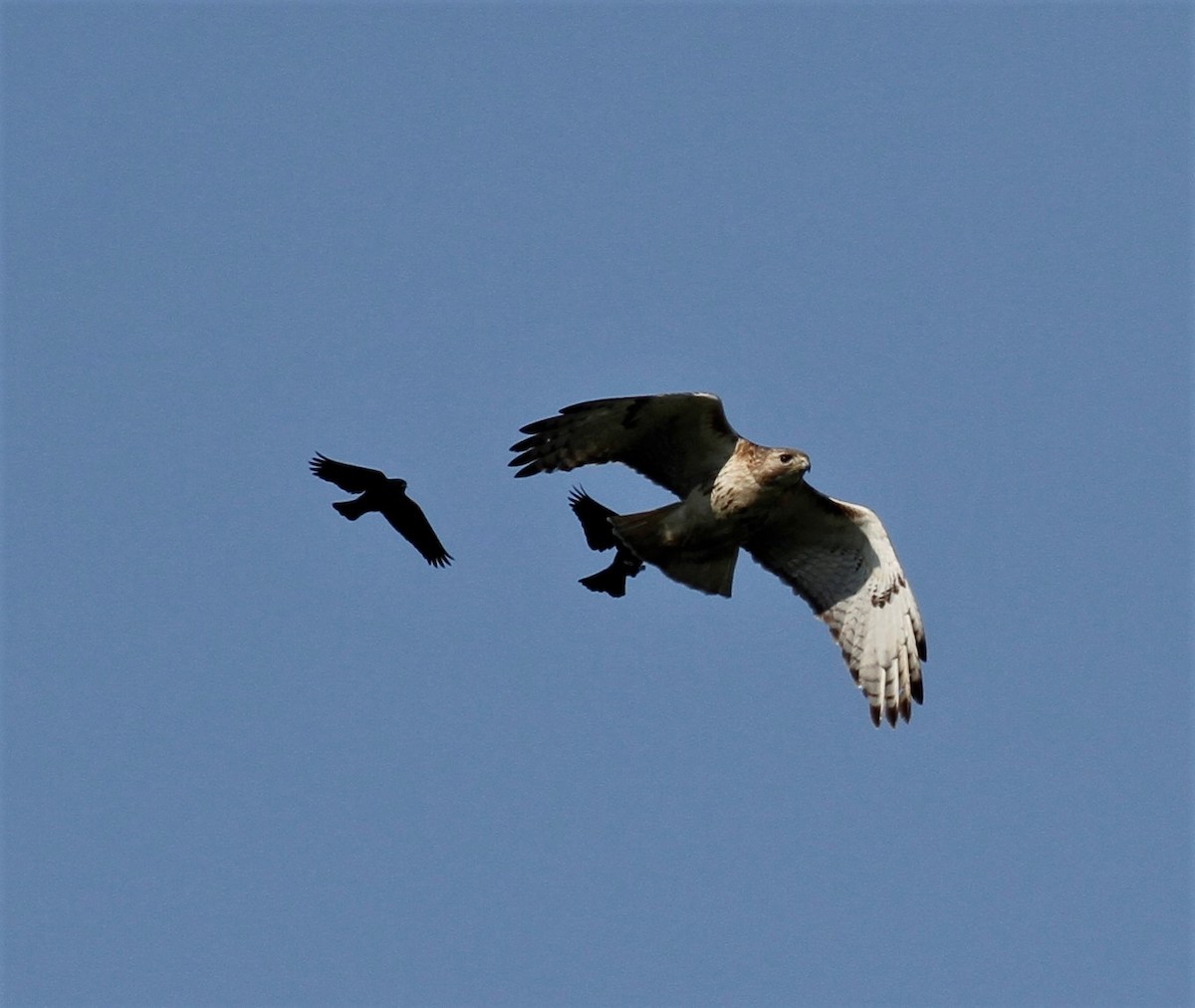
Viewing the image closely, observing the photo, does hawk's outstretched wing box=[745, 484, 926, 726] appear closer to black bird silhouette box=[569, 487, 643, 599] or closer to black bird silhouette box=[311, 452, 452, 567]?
black bird silhouette box=[569, 487, 643, 599]

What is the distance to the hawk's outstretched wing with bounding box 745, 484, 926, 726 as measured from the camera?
17203 millimetres

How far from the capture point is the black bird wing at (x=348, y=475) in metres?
18.1

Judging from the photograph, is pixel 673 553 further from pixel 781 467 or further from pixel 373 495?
pixel 373 495

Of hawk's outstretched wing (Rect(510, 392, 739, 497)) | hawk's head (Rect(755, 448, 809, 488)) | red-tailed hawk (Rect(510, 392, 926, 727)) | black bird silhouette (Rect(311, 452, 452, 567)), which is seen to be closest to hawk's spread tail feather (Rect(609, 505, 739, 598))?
red-tailed hawk (Rect(510, 392, 926, 727))

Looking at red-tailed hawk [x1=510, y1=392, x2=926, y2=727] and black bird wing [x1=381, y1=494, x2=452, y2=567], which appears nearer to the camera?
red-tailed hawk [x1=510, y1=392, x2=926, y2=727]

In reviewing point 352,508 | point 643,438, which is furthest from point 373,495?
point 643,438

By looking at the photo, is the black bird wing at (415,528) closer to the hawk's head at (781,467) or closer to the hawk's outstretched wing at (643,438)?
the hawk's outstretched wing at (643,438)

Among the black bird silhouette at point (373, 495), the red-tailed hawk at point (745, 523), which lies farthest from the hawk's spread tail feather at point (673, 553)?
the black bird silhouette at point (373, 495)

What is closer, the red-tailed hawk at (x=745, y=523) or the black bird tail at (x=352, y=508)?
the red-tailed hawk at (x=745, y=523)

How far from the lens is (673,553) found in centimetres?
1709

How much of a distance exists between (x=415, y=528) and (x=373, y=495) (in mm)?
722

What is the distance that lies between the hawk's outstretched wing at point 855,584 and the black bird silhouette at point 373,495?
2.98 m

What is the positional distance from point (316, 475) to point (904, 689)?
5105 mm

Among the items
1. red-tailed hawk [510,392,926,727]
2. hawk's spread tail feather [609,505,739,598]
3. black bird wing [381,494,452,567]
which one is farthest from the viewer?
black bird wing [381,494,452,567]
